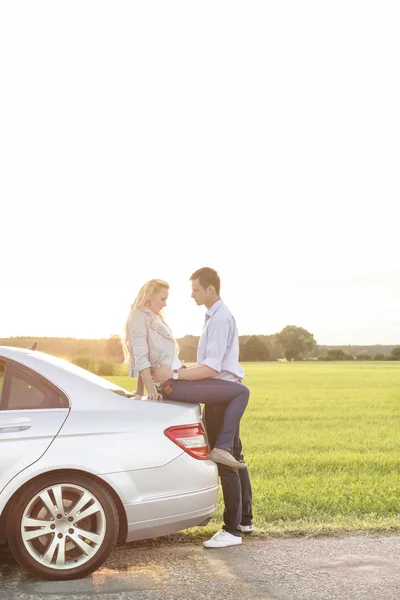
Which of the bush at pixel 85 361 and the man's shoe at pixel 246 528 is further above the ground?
the bush at pixel 85 361

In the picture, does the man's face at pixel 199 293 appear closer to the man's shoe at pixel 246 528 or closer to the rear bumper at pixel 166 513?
the rear bumper at pixel 166 513

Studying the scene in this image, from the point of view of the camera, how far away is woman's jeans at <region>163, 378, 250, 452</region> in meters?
6.18

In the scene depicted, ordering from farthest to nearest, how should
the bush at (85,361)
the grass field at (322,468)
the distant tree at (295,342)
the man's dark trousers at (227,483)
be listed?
the distant tree at (295,342), the bush at (85,361), the grass field at (322,468), the man's dark trousers at (227,483)

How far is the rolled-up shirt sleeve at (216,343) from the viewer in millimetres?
6219

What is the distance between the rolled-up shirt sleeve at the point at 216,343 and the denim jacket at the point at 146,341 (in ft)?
1.01

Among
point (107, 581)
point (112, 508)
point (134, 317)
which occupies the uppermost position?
point (134, 317)

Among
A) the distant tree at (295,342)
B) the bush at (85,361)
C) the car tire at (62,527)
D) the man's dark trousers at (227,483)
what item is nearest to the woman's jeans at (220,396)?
the man's dark trousers at (227,483)

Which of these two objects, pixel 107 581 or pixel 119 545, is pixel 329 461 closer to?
pixel 119 545

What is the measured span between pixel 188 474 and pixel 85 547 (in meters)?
0.83

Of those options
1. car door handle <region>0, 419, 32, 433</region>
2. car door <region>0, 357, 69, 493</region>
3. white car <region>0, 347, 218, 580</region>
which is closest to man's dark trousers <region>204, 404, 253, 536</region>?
white car <region>0, 347, 218, 580</region>

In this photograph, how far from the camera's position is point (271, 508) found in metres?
7.95

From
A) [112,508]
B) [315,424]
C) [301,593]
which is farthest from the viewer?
[315,424]

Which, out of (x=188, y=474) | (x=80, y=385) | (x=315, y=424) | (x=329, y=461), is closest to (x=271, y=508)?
(x=188, y=474)

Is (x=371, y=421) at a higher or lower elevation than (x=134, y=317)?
lower
